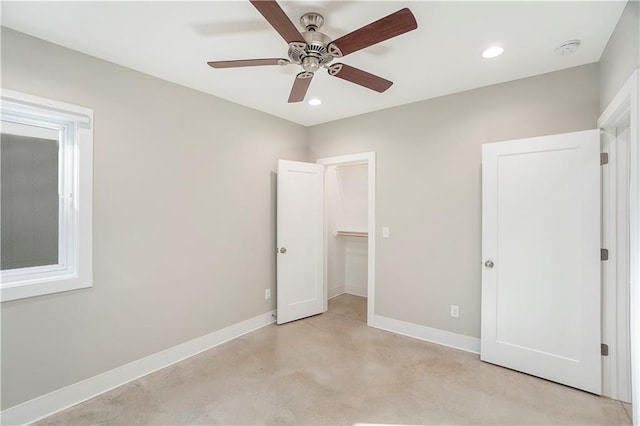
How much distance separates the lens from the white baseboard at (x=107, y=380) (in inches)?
79.1

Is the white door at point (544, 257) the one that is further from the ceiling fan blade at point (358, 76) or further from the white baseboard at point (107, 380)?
the white baseboard at point (107, 380)

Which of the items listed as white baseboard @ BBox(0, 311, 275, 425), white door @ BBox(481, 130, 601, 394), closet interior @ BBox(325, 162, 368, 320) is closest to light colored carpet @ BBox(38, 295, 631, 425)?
white baseboard @ BBox(0, 311, 275, 425)

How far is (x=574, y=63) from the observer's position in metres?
2.46

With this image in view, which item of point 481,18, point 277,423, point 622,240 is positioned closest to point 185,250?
point 277,423

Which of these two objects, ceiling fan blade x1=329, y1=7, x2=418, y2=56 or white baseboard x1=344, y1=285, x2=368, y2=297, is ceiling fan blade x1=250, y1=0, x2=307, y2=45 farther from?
white baseboard x1=344, y1=285, x2=368, y2=297

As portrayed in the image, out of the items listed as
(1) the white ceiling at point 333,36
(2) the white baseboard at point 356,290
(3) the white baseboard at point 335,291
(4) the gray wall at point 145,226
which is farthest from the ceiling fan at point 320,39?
(2) the white baseboard at point 356,290

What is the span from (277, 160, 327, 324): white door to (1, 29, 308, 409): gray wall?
0.24 meters

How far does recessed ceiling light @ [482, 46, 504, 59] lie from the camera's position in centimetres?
225

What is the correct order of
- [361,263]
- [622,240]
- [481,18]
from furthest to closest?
[361,263] → [622,240] → [481,18]

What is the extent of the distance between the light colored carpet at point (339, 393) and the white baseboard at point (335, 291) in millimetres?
1805

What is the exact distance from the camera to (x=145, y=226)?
2.66m

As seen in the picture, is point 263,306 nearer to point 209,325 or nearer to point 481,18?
point 209,325

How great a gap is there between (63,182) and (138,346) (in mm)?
1501

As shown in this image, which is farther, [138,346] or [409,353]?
[409,353]
